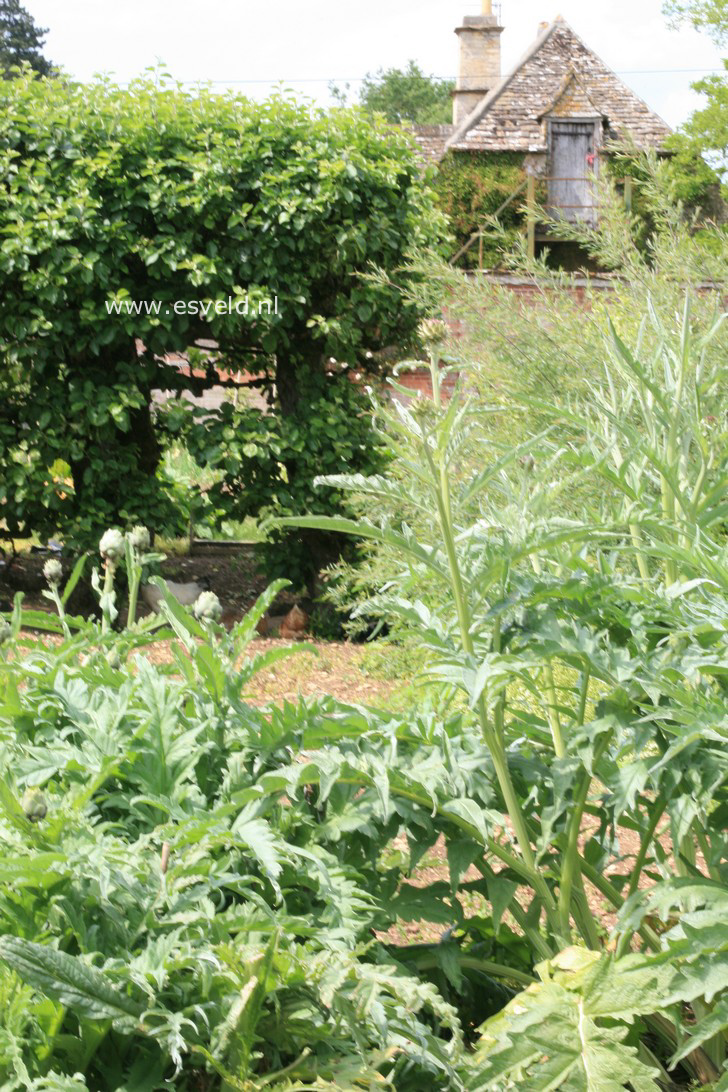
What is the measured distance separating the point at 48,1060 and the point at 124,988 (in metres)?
0.13

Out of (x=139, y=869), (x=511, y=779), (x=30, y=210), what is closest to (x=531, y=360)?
(x=30, y=210)

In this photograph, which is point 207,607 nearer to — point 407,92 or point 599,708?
point 599,708

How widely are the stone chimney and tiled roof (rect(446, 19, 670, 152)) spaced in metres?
1.13

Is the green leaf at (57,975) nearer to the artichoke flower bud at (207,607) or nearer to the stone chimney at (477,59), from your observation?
the artichoke flower bud at (207,607)

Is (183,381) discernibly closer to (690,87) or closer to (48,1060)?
(48,1060)

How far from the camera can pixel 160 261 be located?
678 centimetres

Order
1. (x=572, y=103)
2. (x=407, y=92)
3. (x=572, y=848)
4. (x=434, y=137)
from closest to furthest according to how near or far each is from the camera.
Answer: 1. (x=572, y=848)
2. (x=572, y=103)
3. (x=434, y=137)
4. (x=407, y=92)

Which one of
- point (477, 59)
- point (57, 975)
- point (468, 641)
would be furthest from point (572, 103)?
point (57, 975)

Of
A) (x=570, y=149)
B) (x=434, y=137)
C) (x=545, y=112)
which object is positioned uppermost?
(x=545, y=112)

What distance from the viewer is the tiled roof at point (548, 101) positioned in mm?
29031

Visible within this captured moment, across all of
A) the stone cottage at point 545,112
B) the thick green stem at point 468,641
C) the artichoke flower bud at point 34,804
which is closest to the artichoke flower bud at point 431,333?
the thick green stem at point 468,641

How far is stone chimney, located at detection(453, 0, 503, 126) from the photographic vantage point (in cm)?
3136

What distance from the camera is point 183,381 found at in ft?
23.7

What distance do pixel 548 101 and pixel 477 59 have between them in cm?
298
